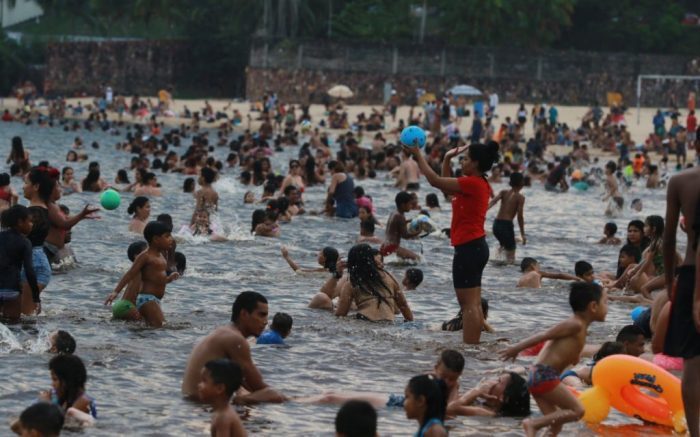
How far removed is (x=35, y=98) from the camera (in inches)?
3137

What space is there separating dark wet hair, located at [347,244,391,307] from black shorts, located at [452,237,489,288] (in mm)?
1841

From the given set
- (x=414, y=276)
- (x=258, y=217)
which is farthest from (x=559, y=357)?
(x=258, y=217)

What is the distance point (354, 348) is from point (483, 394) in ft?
9.70

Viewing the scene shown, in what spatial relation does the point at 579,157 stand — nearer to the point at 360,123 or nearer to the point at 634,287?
the point at 360,123

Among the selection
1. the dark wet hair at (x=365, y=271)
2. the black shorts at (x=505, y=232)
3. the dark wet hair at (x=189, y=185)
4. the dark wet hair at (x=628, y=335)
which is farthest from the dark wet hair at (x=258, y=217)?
the dark wet hair at (x=628, y=335)

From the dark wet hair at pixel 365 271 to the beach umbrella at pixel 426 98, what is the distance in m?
53.2

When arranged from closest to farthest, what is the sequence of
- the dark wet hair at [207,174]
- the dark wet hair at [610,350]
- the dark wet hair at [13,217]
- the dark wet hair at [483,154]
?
the dark wet hair at [610,350]
the dark wet hair at [483,154]
the dark wet hair at [13,217]
the dark wet hair at [207,174]

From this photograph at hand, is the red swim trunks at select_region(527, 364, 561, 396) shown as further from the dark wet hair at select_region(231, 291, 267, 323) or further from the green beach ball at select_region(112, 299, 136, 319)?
the green beach ball at select_region(112, 299, 136, 319)

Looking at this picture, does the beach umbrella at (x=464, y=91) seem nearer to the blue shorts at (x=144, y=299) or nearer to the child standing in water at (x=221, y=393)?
the blue shorts at (x=144, y=299)

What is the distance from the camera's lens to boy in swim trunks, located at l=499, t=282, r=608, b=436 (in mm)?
9750

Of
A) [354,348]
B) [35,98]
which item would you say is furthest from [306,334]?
[35,98]

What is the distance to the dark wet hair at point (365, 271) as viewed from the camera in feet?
46.9

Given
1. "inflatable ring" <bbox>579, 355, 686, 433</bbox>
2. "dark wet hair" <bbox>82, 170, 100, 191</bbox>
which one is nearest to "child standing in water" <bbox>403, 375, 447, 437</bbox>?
"inflatable ring" <bbox>579, 355, 686, 433</bbox>

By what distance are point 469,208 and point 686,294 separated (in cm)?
393
